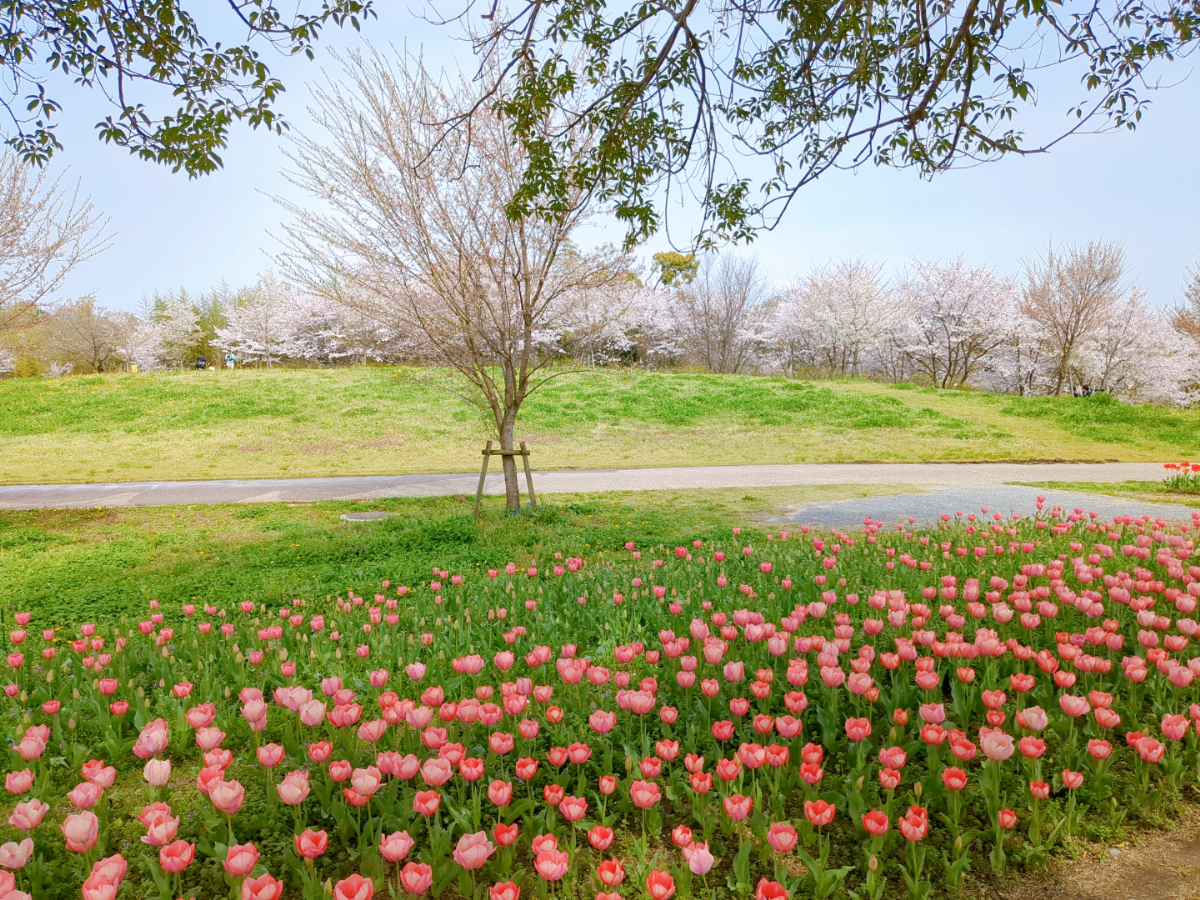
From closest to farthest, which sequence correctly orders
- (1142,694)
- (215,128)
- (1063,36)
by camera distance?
(1142,694) → (1063,36) → (215,128)

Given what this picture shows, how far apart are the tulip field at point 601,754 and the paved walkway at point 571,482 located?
27.3 ft

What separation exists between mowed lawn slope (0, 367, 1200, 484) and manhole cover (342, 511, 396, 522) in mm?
5746

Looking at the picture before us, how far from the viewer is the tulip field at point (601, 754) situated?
1960 millimetres

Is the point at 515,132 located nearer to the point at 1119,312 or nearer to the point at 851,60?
the point at 851,60

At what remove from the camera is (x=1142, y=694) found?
2.96 m

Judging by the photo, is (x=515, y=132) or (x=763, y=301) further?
(x=763, y=301)

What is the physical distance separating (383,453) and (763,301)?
112 feet

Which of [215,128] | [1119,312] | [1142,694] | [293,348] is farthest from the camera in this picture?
[293,348]

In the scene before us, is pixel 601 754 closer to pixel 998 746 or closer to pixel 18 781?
pixel 998 746

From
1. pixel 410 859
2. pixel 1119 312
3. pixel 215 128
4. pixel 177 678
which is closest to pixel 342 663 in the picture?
pixel 177 678

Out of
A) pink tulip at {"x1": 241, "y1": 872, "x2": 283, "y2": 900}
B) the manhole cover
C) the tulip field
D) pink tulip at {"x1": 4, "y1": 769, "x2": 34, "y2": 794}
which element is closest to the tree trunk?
the manhole cover

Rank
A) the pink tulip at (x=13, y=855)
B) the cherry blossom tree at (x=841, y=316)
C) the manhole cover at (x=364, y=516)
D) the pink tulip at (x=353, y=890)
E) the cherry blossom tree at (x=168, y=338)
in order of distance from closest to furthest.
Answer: the pink tulip at (x=353, y=890) < the pink tulip at (x=13, y=855) < the manhole cover at (x=364, y=516) < the cherry blossom tree at (x=841, y=316) < the cherry blossom tree at (x=168, y=338)

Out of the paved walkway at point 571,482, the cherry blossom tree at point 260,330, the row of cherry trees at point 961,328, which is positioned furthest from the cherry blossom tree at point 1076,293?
the cherry blossom tree at point 260,330

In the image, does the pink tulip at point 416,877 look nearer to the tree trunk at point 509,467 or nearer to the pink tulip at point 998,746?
the pink tulip at point 998,746
